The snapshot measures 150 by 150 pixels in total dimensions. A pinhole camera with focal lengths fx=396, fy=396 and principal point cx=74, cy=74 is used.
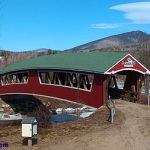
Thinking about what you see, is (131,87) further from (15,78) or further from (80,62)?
(15,78)

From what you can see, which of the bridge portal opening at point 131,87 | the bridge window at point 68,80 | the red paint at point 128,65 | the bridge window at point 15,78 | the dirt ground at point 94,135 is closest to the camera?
the dirt ground at point 94,135

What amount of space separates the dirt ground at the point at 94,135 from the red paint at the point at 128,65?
19.8 ft

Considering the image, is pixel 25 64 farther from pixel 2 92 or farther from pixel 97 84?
pixel 97 84

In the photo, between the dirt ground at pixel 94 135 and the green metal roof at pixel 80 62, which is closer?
the dirt ground at pixel 94 135

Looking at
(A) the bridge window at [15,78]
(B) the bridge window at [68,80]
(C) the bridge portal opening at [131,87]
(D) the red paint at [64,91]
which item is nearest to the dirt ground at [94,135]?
(D) the red paint at [64,91]

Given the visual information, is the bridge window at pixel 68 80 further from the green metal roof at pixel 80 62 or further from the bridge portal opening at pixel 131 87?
the bridge portal opening at pixel 131 87

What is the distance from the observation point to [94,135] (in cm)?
1425

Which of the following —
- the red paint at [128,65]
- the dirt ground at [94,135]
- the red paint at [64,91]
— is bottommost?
the dirt ground at [94,135]

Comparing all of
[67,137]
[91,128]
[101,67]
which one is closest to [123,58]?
[101,67]

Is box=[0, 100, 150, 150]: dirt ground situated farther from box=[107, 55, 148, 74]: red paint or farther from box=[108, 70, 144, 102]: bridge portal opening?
box=[108, 70, 144, 102]: bridge portal opening

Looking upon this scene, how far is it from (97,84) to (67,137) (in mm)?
11057

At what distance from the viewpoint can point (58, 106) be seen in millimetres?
44875

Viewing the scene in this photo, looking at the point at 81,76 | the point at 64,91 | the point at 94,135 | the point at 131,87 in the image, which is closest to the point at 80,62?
the point at 81,76

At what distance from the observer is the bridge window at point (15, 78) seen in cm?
3311
